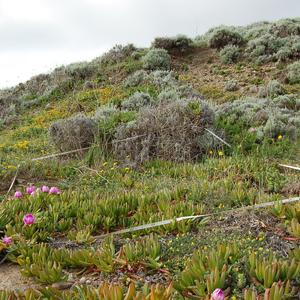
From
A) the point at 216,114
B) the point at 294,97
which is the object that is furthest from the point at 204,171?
the point at 294,97

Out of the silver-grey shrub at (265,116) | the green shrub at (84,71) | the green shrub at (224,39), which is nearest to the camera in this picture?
the silver-grey shrub at (265,116)

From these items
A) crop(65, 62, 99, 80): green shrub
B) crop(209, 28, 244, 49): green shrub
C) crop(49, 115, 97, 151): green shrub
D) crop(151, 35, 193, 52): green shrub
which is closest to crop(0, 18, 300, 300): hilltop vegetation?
crop(49, 115, 97, 151): green shrub

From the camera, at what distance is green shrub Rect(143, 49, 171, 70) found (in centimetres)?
1711

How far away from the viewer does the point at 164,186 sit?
20.0ft

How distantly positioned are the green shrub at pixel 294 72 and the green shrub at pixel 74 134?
7.11 meters

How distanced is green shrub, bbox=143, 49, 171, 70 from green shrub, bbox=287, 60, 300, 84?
459 cm

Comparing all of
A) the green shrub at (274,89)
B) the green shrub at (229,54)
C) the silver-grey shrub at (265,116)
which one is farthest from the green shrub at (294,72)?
the silver-grey shrub at (265,116)

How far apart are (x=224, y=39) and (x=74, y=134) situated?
10732 millimetres

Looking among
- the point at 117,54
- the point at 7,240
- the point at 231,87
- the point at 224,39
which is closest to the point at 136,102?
the point at 231,87

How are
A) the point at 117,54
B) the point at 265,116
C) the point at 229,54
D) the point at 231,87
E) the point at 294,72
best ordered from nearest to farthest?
the point at 265,116
the point at 231,87
the point at 294,72
the point at 229,54
the point at 117,54

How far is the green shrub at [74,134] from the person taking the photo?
932 centimetres

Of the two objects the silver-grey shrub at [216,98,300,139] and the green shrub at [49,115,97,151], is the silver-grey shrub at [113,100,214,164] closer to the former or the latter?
the green shrub at [49,115,97,151]

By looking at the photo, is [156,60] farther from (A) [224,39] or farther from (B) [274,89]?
(B) [274,89]

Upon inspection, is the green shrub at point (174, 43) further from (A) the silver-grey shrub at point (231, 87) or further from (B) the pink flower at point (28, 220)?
(B) the pink flower at point (28, 220)
